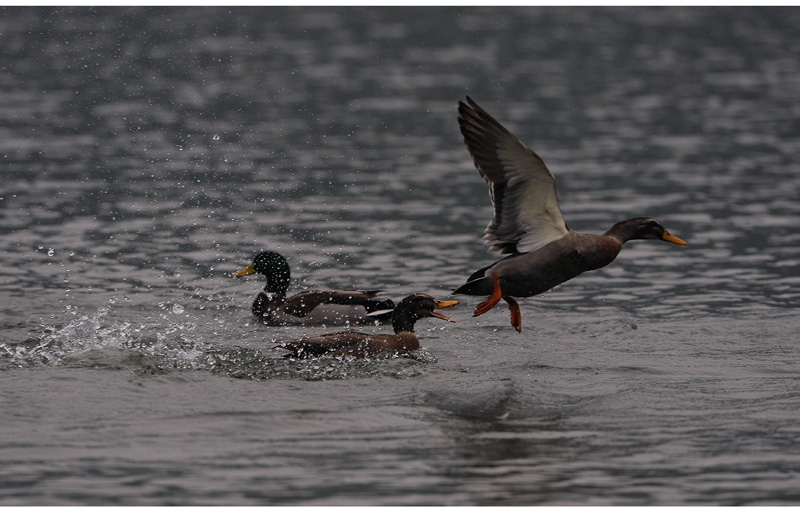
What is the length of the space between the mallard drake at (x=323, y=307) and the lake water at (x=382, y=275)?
23cm

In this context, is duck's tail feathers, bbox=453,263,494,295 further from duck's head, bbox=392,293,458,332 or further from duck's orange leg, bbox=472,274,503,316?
duck's head, bbox=392,293,458,332

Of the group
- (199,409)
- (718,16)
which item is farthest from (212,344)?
(718,16)

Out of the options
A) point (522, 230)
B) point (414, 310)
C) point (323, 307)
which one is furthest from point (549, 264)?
point (323, 307)

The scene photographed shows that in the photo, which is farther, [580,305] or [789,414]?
[580,305]

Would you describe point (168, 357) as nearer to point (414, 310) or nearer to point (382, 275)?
point (414, 310)

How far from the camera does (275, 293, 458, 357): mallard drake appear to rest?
39.0 ft

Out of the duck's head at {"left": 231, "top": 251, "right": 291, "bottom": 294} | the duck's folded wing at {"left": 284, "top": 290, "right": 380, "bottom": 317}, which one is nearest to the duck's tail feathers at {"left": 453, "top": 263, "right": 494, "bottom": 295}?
the duck's folded wing at {"left": 284, "top": 290, "right": 380, "bottom": 317}

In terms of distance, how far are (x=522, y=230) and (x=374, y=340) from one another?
1.85 meters

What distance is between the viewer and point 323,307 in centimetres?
1456

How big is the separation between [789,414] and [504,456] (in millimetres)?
2814

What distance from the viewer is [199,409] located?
1019 centimetres

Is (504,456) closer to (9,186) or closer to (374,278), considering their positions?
(374,278)

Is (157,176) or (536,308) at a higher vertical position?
(157,176)

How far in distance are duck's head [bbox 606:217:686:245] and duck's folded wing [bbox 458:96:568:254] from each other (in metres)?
0.61
